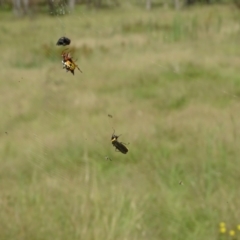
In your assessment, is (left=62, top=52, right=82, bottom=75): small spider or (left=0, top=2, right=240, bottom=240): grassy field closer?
(left=62, top=52, right=82, bottom=75): small spider

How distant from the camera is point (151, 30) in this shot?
40.8ft

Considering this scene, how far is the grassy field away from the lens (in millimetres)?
1764

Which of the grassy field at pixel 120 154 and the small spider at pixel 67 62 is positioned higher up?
the small spider at pixel 67 62

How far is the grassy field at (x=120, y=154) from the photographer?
1.76 meters

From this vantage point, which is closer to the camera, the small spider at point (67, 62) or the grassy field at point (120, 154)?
the small spider at point (67, 62)

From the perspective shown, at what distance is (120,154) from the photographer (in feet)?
10.8

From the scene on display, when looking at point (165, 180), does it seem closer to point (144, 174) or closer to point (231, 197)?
point (144, 174)

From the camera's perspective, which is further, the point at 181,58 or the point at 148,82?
the point at 181,58

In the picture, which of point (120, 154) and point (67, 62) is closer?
point (67, 62)

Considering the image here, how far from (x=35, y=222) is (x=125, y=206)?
0.43 meters

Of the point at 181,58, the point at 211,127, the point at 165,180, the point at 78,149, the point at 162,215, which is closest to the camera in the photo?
the point at 162,215

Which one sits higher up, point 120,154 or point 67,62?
point 67,62

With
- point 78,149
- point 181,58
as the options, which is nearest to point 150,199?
point 78,149

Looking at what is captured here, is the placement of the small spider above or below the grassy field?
above
